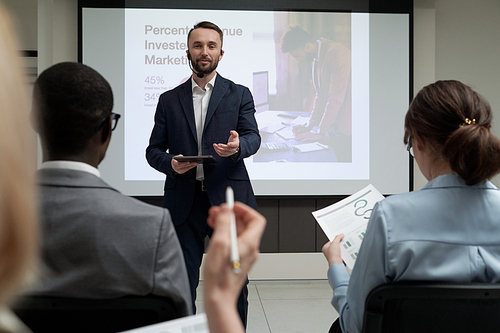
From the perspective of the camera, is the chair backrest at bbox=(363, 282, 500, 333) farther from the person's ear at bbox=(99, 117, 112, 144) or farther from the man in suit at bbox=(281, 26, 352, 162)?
the man in suit at bbox=(281, 26, 352, 162)

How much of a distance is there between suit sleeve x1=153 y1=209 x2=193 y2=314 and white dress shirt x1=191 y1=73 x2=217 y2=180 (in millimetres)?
1326

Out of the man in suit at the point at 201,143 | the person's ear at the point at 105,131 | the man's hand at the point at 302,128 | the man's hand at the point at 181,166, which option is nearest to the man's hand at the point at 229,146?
the man in suit at the point at 201,143

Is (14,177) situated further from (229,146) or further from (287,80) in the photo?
(287,80)

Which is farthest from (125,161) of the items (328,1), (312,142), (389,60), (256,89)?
(389,60)

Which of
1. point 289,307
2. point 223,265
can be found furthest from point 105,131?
point 289,307

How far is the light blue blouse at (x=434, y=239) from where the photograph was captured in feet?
3.09

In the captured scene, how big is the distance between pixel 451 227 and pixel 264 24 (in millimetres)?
3033

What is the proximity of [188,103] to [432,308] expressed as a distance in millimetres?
1660

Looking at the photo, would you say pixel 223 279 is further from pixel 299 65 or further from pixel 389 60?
pixel 389 60

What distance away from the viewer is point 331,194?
3715 mm

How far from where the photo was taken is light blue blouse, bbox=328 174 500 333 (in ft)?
3.09

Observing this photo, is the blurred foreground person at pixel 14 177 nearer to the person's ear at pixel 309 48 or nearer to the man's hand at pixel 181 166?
the man's hand at pixel 181 166

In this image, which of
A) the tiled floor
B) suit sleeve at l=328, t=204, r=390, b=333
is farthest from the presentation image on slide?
suit sleeve at l=328, t=204, r=390, b=333

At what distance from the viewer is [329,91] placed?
3686mm
